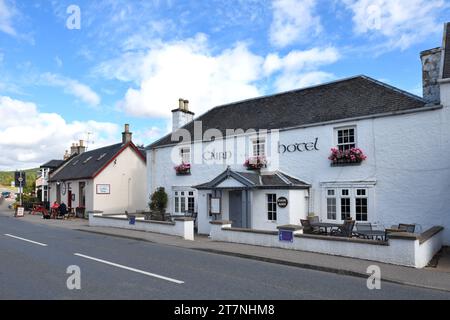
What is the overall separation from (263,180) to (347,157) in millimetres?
4065

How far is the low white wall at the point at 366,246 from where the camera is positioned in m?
10.0

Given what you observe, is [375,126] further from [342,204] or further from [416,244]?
[416,244]

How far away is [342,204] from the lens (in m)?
15.8

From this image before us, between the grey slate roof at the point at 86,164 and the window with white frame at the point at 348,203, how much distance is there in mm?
19163

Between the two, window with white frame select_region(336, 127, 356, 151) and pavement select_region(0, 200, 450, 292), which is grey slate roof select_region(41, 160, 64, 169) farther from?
window with white frame select_region(336, 127, 356, 151)

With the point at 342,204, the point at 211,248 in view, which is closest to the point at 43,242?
the point at 211,248

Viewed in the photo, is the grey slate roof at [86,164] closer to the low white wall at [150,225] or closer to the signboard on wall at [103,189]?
the signboard on wall at [103,189]

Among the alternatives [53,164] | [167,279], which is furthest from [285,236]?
[53,164]

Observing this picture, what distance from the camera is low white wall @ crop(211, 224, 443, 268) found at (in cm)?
1005

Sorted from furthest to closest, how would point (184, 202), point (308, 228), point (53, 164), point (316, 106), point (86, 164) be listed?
point (53, 164) → point (86, 164) → point (184, 202) → point (316, 106) → point (308, 228)

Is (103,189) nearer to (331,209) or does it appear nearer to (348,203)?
(331,209)

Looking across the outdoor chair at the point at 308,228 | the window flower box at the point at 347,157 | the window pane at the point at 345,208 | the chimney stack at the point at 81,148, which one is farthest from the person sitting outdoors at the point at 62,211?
the window pane at the point at 345,208

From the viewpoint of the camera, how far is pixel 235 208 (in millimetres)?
18562

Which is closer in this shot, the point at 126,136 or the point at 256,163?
the point at 256,163
